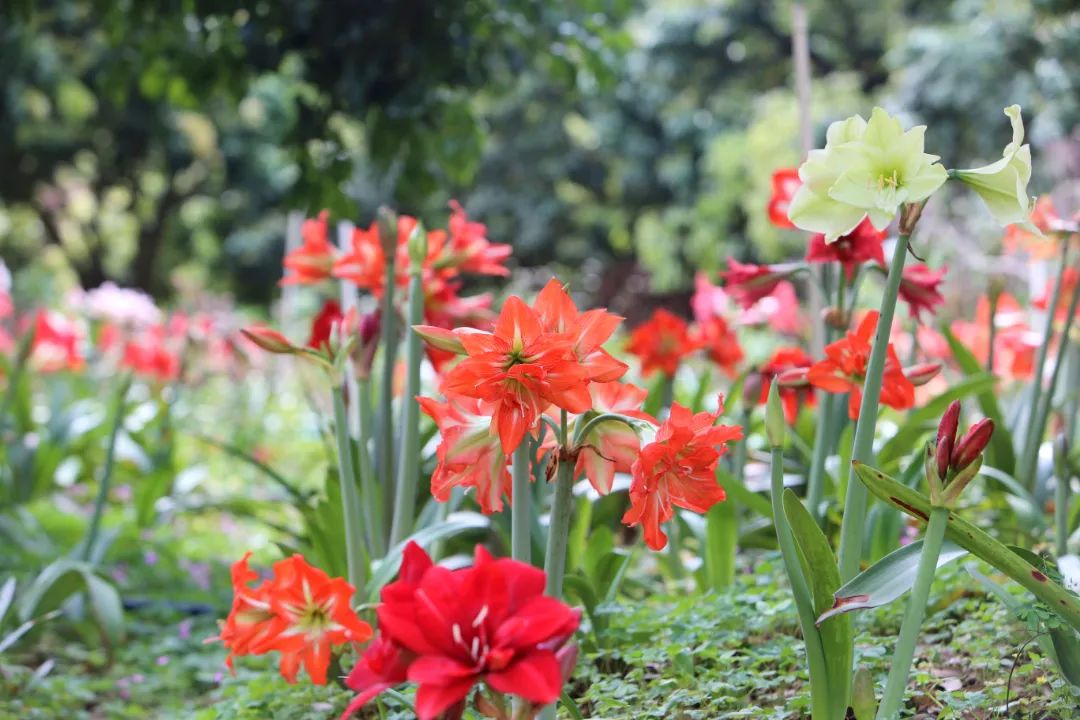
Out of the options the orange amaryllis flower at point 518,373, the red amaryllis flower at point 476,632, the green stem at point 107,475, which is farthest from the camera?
the green stem at point 107,475

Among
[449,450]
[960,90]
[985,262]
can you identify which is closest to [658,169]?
[960,90]

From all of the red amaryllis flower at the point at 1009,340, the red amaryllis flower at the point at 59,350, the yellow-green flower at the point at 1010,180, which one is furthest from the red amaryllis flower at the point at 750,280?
the red amaryllis flower at the point at 59,350

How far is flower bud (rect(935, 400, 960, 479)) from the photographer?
114cm

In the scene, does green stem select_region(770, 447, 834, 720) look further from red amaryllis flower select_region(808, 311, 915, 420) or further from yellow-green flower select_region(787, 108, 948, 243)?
red amaryllis flower select_region(808, 311, 915, 420)

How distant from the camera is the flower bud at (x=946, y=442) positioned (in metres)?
1.14

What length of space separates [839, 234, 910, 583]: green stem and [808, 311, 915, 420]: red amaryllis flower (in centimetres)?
24

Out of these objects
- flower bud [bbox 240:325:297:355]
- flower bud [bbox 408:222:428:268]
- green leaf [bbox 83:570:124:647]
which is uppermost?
flower bud [bbox 408:222:428:268]

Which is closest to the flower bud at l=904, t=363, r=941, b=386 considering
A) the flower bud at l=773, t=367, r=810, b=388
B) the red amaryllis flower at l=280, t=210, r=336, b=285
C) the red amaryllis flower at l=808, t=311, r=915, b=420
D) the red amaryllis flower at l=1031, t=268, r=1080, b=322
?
the red amaryllis flower at l=808, t=311, r=915, b=420

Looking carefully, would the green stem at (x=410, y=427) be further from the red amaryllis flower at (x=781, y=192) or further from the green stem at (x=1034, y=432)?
the green stem at (x=1034, y=432)

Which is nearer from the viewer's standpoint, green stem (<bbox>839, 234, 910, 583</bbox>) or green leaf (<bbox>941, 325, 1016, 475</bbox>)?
green stem (<bbox>839, 234, 910, 583</bbox>)

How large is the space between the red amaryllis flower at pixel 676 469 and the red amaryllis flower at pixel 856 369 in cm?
50

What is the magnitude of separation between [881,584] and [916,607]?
101mm

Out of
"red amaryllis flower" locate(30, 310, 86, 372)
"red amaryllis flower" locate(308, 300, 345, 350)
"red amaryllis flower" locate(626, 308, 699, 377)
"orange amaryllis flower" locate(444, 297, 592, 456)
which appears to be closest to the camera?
"orange amaryllis flower" locate(444, 297, 592, 456)

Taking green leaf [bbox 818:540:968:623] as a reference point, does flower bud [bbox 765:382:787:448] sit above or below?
above
